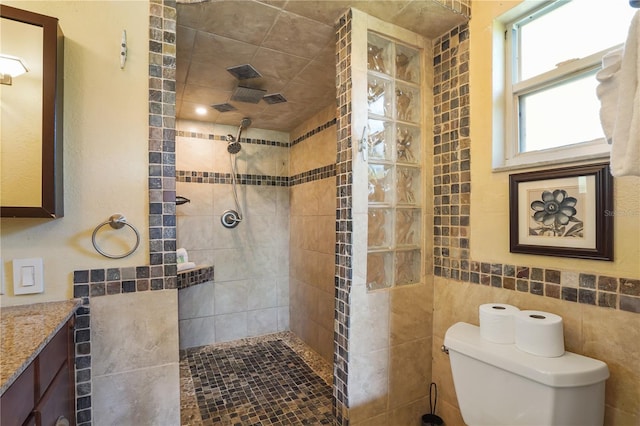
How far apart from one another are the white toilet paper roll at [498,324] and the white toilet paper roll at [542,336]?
50 mm

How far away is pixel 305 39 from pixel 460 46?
30.4 inches

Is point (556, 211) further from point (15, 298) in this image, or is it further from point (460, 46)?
point (15, 298)

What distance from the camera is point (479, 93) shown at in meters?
1.41

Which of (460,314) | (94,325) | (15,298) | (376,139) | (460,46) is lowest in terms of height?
(460,314)

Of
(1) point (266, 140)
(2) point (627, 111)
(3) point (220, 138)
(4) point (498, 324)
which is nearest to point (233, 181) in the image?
(3) point (220, 138)

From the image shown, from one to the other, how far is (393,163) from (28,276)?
4.90ft

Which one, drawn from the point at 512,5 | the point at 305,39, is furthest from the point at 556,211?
the point at 305,39

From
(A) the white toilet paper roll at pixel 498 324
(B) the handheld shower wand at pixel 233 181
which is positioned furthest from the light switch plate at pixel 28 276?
(B) the handheld shower wand at pixel 233 181

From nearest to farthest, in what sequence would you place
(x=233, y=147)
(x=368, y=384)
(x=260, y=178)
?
1. (x=368, y=384)
2. (x=233, y=147)
3. (x=260, y=178)

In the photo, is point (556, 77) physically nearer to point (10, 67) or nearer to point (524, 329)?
point (524, 329)

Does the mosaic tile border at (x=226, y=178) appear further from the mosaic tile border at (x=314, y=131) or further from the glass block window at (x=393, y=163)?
the glass block window at (x=393, y=163)

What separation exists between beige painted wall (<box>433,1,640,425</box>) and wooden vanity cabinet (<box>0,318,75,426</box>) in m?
1.54

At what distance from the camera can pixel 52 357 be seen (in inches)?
32.9

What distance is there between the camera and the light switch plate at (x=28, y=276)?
973mm
